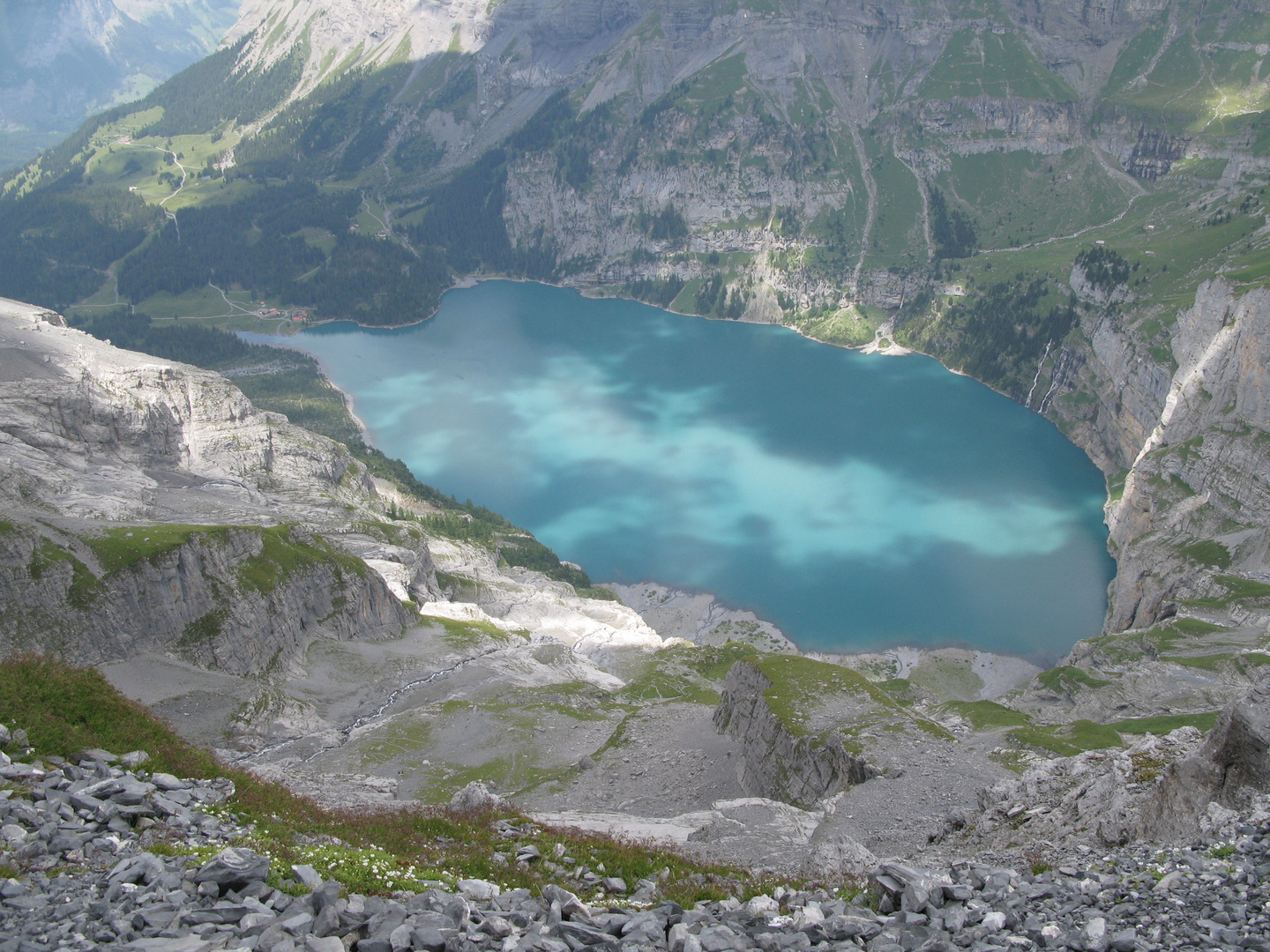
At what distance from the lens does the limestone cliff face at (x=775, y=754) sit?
39875mm

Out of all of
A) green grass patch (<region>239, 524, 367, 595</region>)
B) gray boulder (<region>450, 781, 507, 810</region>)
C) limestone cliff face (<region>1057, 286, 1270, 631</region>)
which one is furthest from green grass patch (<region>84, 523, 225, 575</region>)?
limestone cliff face (<region>1057, 286, 1270, 631</region>)

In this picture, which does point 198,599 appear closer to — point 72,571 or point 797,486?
point 72,571

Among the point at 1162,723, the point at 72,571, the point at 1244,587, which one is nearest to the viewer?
the point at 72,571

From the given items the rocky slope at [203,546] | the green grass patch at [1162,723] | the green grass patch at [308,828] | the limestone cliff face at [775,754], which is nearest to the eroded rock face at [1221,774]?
the green grass patch at [308,828]

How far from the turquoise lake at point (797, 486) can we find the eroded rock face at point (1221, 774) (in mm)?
80312

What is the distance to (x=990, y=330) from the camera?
194m

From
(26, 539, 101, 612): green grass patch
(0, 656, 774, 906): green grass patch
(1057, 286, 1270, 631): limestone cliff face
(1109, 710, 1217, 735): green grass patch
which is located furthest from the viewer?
(1057, 286, 1270, 631): limestone cliff face

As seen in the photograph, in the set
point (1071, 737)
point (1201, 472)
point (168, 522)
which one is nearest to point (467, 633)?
point (168, 522)

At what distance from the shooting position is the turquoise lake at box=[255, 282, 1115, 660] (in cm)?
10812

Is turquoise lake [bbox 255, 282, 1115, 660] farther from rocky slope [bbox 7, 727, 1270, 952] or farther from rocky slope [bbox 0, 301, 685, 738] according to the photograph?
rocky slope [bbox 7, 727, 1270, 952]

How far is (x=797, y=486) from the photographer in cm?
13750

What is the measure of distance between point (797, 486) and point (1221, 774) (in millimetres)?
116910

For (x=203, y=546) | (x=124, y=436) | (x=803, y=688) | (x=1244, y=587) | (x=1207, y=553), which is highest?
(x=1207, y=553)

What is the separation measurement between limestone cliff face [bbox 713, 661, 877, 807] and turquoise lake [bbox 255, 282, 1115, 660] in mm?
51964
